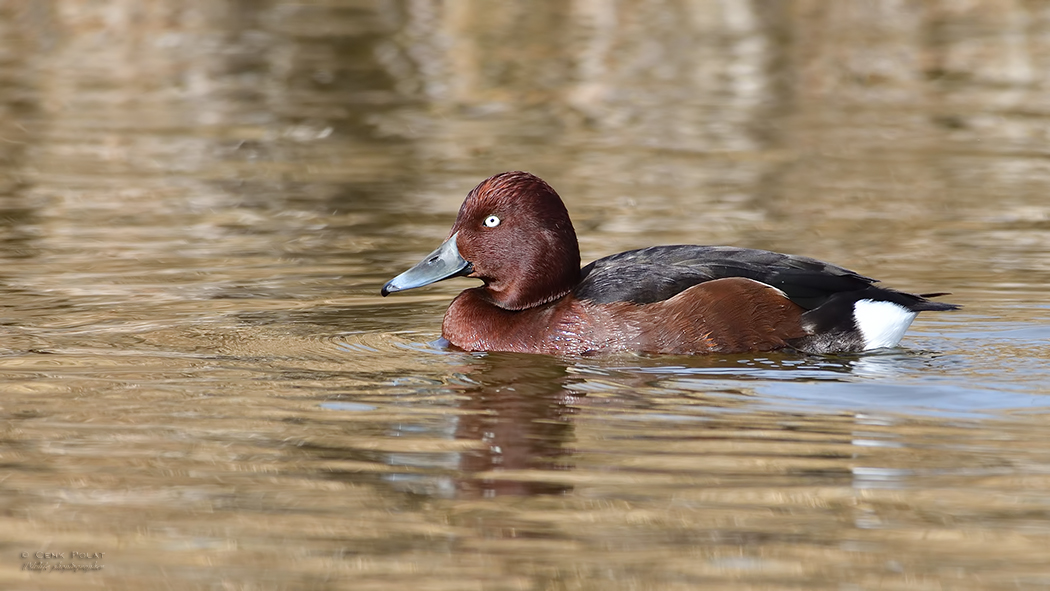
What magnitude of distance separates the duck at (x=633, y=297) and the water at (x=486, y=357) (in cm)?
17

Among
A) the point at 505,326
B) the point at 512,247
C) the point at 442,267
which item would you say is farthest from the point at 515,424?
the point at 442,267

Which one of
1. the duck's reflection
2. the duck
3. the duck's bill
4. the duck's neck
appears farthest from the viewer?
the duck's bill

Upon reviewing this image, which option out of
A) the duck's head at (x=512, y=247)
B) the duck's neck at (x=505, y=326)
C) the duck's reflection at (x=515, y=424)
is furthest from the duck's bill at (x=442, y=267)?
the duck's reflection at (x=515, y=424)

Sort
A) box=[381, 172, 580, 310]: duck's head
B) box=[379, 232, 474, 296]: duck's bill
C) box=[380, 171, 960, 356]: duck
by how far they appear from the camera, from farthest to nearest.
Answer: box=[379, 232, 474, 296]: duck's bill < box=[381, 172, 580, 310]: duck's head < box=[380, 171, 960, 356]: duck

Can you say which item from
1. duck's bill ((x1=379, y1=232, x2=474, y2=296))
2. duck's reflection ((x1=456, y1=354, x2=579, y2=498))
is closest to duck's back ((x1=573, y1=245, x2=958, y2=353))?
duck's reflection ((x1=456, y1=354, x2=579, y2=498))

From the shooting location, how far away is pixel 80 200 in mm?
12094

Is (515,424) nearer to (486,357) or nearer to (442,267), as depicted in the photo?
(486,357)

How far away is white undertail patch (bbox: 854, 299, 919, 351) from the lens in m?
7.36

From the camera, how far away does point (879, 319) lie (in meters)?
7.35

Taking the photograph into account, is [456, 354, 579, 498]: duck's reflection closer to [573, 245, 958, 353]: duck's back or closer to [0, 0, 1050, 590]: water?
[0, 0, 1050, 590]: water

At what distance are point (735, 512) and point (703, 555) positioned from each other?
420 millimetres

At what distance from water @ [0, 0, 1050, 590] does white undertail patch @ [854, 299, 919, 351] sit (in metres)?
0.17

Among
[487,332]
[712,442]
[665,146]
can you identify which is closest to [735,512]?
[712,442]

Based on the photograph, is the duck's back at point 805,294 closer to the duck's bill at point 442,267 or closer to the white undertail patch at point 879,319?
the white undertail patch at point 879,319
